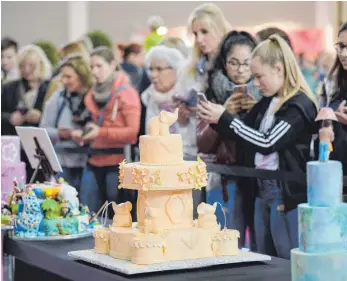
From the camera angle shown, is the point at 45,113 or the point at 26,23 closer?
the point at 45,113

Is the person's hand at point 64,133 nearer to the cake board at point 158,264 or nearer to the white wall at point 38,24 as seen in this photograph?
the cake board at point 158,264

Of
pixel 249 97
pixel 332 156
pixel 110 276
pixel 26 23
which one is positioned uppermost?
pixel 26 23

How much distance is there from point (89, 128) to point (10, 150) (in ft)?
4.86

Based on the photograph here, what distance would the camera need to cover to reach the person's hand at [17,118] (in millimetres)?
6828

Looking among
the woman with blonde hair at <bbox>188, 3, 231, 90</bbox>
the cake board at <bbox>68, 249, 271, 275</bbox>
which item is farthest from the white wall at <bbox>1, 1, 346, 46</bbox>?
the cake board at <bbox>68, 249, 271, 275</bbox>

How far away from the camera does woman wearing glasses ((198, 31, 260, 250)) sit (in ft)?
16.0

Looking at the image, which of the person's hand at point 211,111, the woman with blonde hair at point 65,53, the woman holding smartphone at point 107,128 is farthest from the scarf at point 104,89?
the person's hand at point 211,111

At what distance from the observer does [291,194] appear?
449 centimetres

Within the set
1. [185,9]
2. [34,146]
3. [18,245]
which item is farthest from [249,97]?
[185,9]

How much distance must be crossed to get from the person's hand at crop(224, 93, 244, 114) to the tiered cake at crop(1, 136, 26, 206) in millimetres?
1156

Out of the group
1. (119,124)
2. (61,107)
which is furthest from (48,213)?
(61,107)

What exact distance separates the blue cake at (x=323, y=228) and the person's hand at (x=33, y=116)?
4.43m

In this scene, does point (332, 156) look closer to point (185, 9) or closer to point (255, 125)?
point (255, 125)

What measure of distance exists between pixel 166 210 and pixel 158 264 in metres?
0.21
